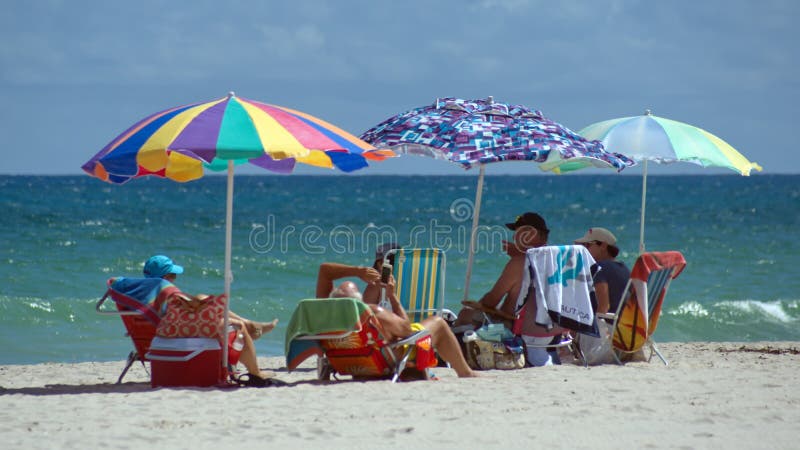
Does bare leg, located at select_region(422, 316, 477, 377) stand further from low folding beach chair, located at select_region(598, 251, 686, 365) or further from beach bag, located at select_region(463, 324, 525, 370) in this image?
low folding beach chair, located at select_region(598, 251, 686, 365)

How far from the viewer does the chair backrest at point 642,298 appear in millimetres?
6539

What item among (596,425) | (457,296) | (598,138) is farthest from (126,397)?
(457,296)

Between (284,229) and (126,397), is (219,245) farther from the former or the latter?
(126,397)

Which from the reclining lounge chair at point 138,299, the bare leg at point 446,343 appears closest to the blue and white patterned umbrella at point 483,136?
the bare leg at point 446,343

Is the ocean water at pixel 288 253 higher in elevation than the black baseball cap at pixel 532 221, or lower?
lower

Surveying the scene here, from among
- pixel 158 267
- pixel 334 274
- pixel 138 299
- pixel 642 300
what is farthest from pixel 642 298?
pixel 138 299

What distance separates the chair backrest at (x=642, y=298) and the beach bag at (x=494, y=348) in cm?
73

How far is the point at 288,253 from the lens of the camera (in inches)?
727

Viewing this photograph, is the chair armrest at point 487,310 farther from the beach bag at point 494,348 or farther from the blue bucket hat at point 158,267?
the blue bucket hat at point 158,267

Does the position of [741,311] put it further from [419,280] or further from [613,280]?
[419,280]

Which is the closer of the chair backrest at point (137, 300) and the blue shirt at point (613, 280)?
the chair backrest at point (137, 300)

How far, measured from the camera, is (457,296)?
1334 cm

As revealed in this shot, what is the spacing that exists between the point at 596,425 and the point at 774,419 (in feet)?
3.10

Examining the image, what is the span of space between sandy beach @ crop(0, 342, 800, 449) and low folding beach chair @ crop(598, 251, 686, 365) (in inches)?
12.1
